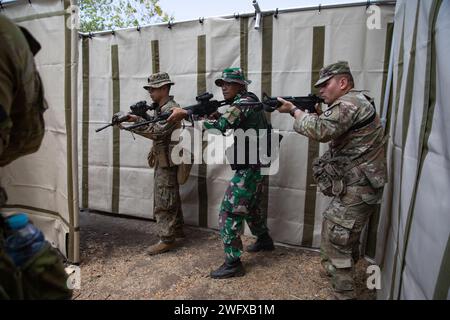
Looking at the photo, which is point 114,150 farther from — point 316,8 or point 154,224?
point 316,8

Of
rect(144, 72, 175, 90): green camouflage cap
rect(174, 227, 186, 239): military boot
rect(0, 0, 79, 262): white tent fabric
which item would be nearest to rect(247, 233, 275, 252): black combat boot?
rect(174, 227, 186, 239): military boot

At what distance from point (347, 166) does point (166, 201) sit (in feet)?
6.19

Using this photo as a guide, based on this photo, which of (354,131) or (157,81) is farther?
(157,81)

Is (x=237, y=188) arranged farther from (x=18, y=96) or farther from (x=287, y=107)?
(x=18, y=96)

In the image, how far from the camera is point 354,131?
7.63 ft

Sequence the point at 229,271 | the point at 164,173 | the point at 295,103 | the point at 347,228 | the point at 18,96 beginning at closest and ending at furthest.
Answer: the point at 18,96 → the point at 347,228 → the point at 295,103 → the point at 229,271 → the point at 164,173

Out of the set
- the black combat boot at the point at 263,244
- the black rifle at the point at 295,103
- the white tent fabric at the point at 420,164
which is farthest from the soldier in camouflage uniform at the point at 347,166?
the black combat boot at the point at 263,244

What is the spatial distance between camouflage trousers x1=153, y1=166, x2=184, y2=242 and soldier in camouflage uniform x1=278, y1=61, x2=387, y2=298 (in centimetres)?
159

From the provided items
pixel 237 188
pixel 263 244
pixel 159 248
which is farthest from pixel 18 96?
pixel 263 244

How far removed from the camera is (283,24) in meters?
3.27

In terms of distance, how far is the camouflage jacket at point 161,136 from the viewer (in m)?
3.19

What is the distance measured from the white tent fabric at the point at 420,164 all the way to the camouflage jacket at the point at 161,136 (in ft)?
6.73
